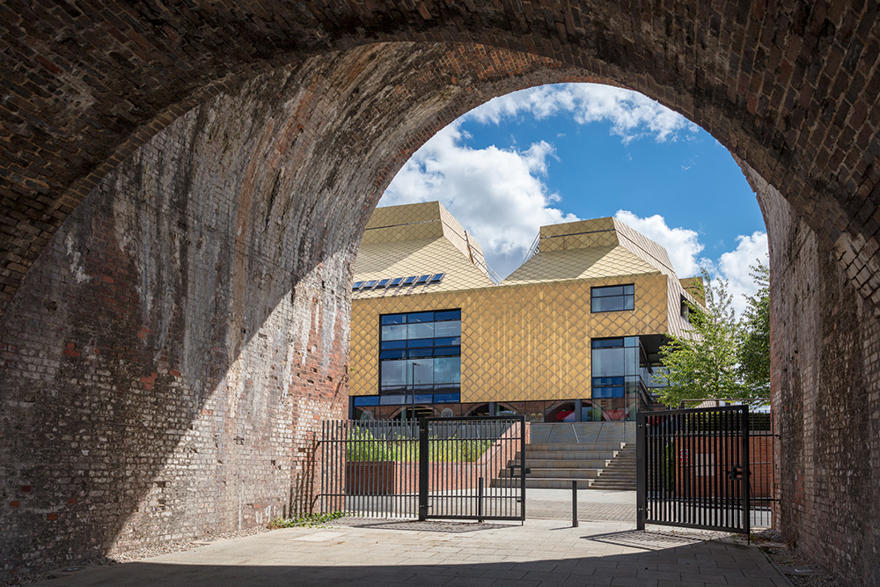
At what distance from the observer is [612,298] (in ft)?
135

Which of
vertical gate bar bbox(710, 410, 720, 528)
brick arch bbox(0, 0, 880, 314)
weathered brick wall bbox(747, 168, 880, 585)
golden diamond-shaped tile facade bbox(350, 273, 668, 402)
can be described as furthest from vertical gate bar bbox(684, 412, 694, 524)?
golden diamond-shaped tile facade bbox(350, 273, 668, 402)

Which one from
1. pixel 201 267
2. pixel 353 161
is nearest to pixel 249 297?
pixel 201 267

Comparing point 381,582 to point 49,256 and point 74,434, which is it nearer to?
point 74,434

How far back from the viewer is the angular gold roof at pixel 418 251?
152 ft

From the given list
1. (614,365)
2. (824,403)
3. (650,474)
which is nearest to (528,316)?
(614,365)

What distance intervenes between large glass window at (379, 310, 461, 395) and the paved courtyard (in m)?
31.0

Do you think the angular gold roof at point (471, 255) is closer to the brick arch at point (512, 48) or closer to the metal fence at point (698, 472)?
the metal fence at point (698, 472)

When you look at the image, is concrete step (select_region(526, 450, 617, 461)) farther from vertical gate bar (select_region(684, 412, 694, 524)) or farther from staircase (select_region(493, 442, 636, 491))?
vertical gate bar (select_region(684, 412, 694, 524))

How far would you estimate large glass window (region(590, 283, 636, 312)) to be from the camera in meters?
40.8

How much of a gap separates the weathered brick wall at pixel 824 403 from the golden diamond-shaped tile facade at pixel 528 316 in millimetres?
29403

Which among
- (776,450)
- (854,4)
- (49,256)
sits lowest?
(776,450)

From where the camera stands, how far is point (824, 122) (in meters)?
4.52

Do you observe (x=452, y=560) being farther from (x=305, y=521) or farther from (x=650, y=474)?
(x=650, y=474)

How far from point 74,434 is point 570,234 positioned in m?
45.1
